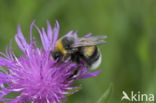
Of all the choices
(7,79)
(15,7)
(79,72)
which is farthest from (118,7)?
(7,79)

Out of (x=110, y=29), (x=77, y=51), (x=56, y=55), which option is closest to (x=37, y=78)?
(x=56, y=55)

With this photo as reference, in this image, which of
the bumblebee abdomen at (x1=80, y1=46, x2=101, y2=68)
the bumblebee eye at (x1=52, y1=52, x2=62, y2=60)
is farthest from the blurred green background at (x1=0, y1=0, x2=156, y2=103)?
the bumblebee eye at (x1=52, y1=52, x2=62, y2=60)

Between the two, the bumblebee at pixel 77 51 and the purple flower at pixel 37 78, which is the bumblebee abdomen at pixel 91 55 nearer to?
the bumblebee at pixel 77 51

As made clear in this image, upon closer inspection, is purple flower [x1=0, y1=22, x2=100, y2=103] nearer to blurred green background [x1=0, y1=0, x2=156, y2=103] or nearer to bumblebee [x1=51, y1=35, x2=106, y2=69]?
bumblebee [x1=51, y1=35, x2=106, y2=69]

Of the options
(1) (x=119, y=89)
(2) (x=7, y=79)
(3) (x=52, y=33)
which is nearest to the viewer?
(2) (x=7, y=79)

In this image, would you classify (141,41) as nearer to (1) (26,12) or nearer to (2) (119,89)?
(2) (119,89)

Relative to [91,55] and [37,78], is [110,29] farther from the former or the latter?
[37,78]
